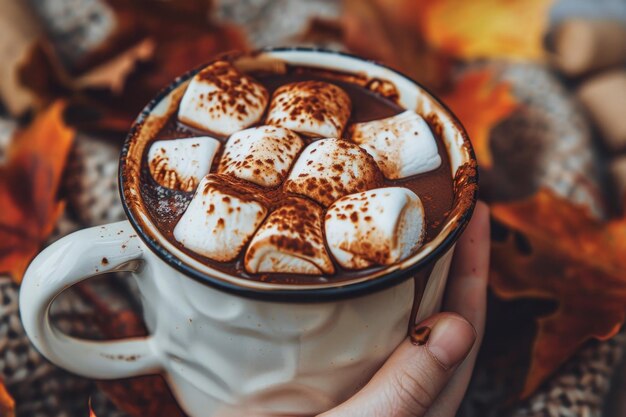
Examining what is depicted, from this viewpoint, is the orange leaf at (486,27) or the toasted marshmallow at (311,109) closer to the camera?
the toasted marshmallow at (311,109)

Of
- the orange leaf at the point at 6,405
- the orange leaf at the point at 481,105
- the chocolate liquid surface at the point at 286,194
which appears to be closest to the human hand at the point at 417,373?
the chocolate liquid surface at the point at 286,194

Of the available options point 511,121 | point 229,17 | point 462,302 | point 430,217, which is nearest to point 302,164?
point 430,217

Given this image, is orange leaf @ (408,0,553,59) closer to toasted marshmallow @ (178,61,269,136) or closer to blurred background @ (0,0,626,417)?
blurred background @ (0,0,626,417)

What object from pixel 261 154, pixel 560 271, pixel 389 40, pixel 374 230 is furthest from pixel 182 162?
pixel 389 40

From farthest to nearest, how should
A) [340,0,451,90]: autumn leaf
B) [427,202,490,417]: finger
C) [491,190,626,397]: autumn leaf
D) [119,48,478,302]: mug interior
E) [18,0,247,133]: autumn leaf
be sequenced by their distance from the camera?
[340,0,451,90]: autumn leaf < [18,0,247,133]: autumn leaf < [491,190,626,397]: autumn leaf < [427,202,490,417]: finger < [119,48,478,302]: mug interior

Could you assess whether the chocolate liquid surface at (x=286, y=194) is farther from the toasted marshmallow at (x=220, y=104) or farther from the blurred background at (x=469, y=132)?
the blurred background at (x=469, y=132)

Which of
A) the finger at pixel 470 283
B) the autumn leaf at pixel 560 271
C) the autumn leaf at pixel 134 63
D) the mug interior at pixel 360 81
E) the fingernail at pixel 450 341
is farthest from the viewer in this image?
the autumn leaf at pixel 134 63

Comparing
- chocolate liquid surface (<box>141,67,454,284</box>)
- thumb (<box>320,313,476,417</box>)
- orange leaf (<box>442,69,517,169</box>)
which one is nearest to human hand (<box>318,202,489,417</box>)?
thumb (<box>320,313,476,417</box>)
